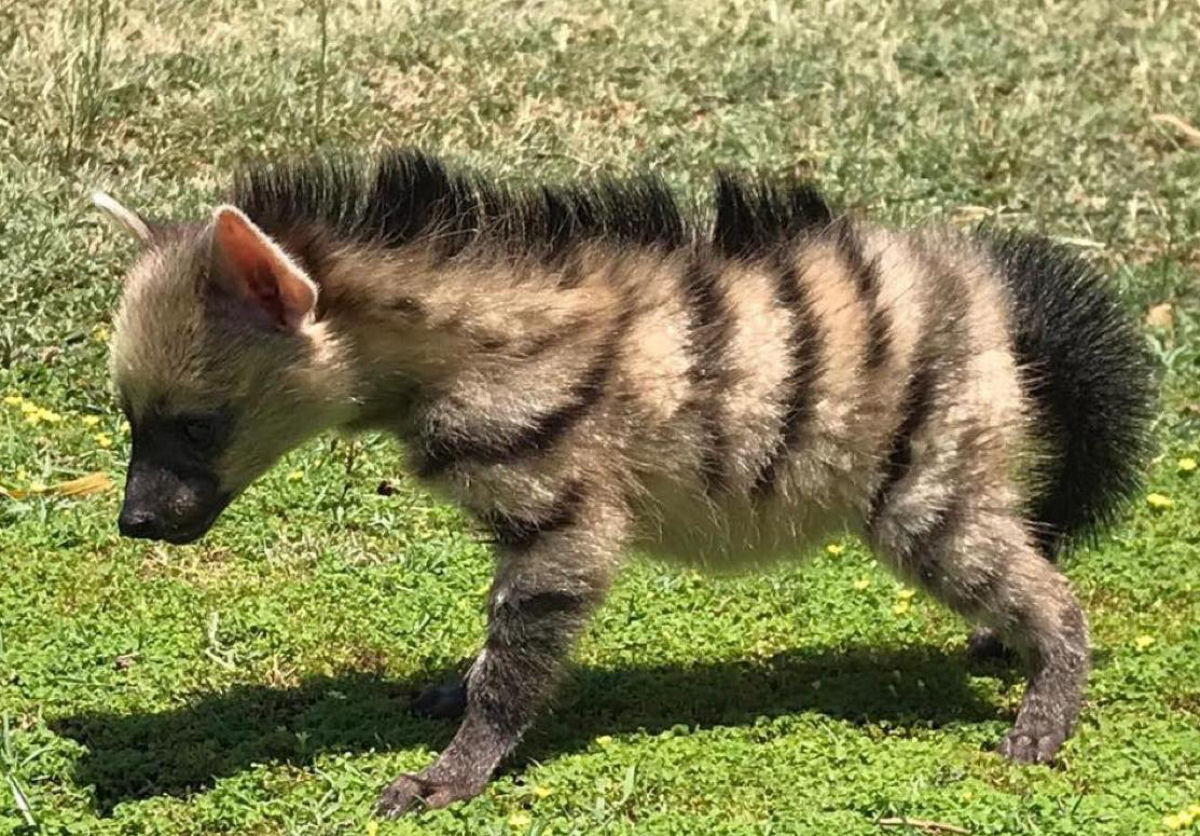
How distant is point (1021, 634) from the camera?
5469mm

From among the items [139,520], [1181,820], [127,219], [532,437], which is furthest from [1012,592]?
[127,219]

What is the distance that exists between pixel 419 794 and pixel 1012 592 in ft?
5.75

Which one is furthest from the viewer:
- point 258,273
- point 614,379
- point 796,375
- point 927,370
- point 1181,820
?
point 927,370

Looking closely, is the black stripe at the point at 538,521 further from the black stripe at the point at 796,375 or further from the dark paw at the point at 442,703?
the dark paw at the point at 442,703

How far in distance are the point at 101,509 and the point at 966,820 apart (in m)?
3.51

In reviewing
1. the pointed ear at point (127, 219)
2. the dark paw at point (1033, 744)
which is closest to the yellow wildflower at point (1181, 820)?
the dark paw at point (1033, 744)

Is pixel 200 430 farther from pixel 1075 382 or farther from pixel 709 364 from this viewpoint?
pixel 1075 382

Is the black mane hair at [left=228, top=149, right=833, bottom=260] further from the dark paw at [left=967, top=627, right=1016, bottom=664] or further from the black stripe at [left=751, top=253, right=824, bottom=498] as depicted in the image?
the dark paw at [left=967, top=627, right=1016, bottom=664]

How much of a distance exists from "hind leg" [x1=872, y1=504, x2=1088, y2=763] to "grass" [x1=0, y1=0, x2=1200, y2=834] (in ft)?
0.40

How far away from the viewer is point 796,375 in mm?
5266

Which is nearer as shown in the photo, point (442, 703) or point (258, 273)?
point (258, 273)

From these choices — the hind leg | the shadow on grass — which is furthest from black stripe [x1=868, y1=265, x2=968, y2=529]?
the shadow on grass

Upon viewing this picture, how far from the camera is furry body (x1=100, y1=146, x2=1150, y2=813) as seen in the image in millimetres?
5051

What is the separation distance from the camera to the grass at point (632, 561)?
5156 millimetres
